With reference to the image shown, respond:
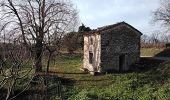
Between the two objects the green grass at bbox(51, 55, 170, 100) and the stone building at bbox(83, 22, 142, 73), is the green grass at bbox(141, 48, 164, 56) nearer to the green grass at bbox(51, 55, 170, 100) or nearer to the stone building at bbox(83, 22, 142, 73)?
the stone building at bbox(83, 22, 142, 73)

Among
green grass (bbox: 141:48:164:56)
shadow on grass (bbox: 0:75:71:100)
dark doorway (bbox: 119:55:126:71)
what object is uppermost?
green grass (bbox: 141:48:164:56)

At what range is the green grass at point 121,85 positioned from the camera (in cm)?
2542

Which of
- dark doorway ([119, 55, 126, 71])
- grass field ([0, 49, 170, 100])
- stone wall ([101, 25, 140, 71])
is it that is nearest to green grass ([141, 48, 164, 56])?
grass field ([0, 49, 170, 100])

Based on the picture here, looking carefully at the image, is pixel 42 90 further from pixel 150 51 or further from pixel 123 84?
pixel 150 51

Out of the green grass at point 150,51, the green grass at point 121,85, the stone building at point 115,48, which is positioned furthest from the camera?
the green grass at point 150,51

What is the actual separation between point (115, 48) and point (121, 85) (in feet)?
24.7

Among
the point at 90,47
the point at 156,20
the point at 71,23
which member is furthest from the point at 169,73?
the point at 156,20

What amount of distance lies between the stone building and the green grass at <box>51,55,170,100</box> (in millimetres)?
1674

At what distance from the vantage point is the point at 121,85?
28047mm

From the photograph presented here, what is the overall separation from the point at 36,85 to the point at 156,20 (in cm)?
2736

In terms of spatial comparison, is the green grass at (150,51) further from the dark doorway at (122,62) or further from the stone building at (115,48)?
the dark doorway at (122,62)

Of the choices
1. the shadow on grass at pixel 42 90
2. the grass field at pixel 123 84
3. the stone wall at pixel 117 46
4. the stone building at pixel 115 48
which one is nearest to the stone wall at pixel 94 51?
the stone building at pixel 115 48

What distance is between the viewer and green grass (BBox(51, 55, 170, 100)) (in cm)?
2542

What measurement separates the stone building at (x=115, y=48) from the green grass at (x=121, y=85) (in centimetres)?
167
